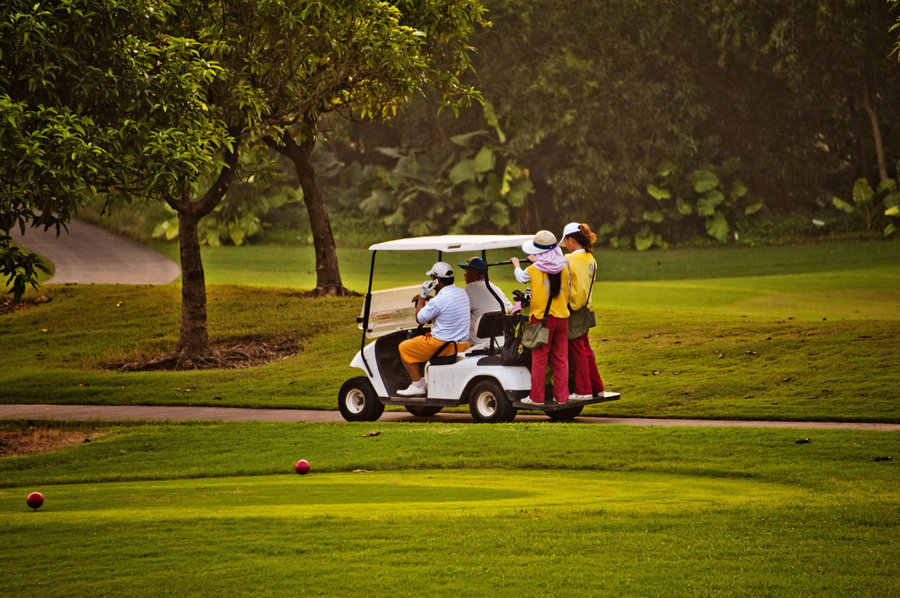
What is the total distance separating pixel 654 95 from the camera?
139 feet

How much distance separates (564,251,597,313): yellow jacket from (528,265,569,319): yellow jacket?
13cm

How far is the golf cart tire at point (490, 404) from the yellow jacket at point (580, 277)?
4.31 ft

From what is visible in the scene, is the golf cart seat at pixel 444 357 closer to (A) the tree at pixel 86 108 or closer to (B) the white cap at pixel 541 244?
(B) the white cap at pixel 541 244

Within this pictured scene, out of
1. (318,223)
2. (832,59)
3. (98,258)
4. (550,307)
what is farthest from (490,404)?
(832,59)

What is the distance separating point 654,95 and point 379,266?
12.1 metres

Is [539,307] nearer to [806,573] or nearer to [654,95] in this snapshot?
[806,573]

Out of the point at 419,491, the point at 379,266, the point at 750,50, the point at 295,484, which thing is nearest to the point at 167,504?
the point at 295,484

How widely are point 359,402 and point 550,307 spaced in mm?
3076

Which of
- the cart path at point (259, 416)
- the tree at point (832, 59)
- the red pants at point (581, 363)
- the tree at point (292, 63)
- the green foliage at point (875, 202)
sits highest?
the tree at point (832, 59)

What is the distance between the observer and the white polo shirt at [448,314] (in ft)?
43.5

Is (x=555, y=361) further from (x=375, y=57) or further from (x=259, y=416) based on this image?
(x=375, y=57)

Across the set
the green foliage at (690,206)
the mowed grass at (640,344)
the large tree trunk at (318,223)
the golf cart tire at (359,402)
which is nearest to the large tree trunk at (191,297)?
the mowed grass at (640,344)

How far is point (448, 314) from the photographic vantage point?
1330 centimetres

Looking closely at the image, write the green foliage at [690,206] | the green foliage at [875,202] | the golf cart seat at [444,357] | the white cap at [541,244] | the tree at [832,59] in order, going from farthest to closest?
the green foliage at [690,206]
the green foliage at [875,202]
the tree at [832,59]
the golf cart seat at [444,357]
the white cap at [541,244]
